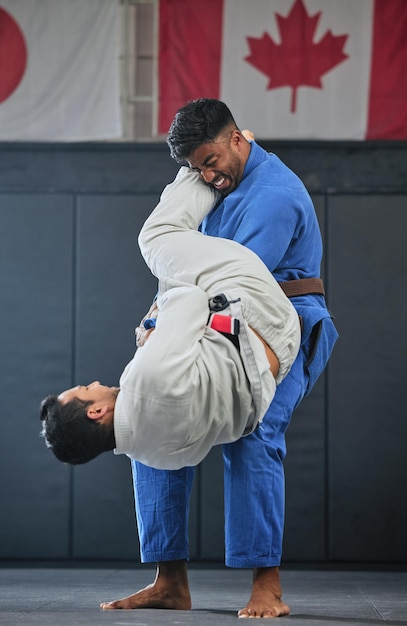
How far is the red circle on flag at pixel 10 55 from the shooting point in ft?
15.7

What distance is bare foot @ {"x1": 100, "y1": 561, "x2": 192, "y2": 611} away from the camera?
7.30 feet

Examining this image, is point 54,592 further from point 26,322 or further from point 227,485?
point 26,322

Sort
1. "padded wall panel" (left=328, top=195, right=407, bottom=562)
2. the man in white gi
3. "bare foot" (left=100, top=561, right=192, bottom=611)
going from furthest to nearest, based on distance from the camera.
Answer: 1. "padded wall panel" (left=328, top=195, right=407, bottom=562)
2. "bare foot" (left=100, top=561, right=192, bottom=611)
3. the man in white gi

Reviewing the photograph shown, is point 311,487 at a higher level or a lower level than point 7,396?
lower

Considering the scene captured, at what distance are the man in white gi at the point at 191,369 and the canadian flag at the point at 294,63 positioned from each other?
2740 mm

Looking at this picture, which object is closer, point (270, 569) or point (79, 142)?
point (270, 569)

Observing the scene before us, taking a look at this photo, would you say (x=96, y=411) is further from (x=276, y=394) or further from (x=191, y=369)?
(x=276, y=394)

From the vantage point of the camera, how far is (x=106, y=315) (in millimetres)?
4734

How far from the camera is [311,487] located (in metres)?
4.64

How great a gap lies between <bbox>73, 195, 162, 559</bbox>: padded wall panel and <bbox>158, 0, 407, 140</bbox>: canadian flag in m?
0.60

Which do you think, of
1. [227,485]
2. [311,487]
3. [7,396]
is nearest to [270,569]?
[227,485]

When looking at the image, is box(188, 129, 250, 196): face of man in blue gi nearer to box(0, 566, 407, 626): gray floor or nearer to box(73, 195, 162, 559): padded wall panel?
box(0, 566, 407, 626): gray floor

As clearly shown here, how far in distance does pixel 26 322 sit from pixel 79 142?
0.99 m

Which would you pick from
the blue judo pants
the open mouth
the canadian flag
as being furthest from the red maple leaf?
the blue judo pants
